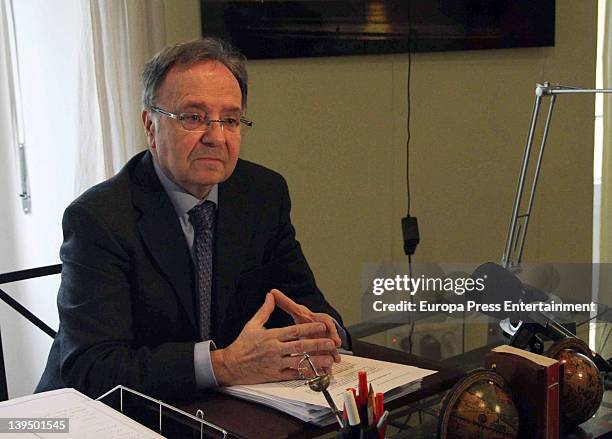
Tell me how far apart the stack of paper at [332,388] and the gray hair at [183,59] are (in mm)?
599

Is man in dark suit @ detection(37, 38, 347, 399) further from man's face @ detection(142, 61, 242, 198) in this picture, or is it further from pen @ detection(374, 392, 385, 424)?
pen @ detection(374, 392, 385, 424)

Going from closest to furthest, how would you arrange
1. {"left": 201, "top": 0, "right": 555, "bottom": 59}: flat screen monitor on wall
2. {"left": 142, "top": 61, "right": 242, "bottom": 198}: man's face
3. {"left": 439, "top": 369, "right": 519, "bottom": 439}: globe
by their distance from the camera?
{"left": 439, "top": 369, "right": 519, "bottom": 439}: globe → {"left": 142, "top": 61, "right": 242, "bottom": 198}: man's face → {"left": 201, "top": 0, "right": 555, "bottom": 59}: flat screen monitor on wall

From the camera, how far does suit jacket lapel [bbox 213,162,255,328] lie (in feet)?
5.17

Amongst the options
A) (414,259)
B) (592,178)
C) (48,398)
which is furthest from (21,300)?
(592,178)

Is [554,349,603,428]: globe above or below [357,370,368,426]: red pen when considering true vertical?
below

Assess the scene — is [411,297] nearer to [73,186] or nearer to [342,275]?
[342,275]

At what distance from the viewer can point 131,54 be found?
8.04ft

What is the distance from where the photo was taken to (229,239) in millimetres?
1619

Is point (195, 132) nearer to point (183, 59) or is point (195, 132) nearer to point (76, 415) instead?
point (183, 59)

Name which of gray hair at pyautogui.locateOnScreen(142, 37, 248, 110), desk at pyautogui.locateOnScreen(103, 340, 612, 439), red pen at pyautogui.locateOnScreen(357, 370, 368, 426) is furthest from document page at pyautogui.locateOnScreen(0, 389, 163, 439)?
gray hair at pyautogui.locateOnScreen(142, 37, 248, 110)

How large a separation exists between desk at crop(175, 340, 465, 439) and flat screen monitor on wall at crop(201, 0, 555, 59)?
177cm

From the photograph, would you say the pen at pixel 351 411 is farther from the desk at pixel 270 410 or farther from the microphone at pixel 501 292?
the microphone at pixel 501 292

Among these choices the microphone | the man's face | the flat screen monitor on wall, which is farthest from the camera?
the flat screen monitor on wall

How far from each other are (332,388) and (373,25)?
2228 millimetres
